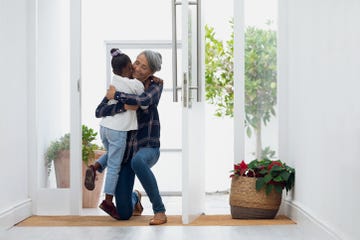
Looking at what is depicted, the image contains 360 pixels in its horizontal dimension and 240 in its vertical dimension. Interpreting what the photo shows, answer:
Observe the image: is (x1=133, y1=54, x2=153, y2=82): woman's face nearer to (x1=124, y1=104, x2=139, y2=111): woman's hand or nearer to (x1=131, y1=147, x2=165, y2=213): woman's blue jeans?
(x1=124, y1=104, x2=139, y2=111): woman's hand

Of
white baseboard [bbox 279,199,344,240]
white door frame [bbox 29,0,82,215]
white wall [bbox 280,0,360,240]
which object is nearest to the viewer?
white wall [bbox 280,0,360,240]

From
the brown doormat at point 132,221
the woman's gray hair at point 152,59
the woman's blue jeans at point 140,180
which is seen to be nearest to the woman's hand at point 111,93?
the woman's gray hair at point 152,59

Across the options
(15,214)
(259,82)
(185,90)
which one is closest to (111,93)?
(185,90)

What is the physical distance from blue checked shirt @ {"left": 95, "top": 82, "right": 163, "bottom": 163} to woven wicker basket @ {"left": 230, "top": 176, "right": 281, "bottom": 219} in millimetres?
640

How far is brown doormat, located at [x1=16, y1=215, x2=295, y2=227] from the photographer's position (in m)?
3.89

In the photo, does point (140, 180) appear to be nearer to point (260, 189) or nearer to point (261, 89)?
point (260, 189)

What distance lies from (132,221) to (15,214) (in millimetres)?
756

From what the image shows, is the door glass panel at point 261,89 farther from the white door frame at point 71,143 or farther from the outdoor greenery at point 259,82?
the white door frame at point 71,143

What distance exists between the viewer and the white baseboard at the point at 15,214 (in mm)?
3658

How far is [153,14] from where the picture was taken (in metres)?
6.87

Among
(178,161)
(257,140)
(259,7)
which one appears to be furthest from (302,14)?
(178,161)

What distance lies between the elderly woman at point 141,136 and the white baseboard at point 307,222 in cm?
86

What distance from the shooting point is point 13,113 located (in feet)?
13.1

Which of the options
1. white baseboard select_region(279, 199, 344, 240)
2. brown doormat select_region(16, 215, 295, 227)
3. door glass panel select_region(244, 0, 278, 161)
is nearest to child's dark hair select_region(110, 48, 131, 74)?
door glass panel select_region(244, 0, 278, 161)
